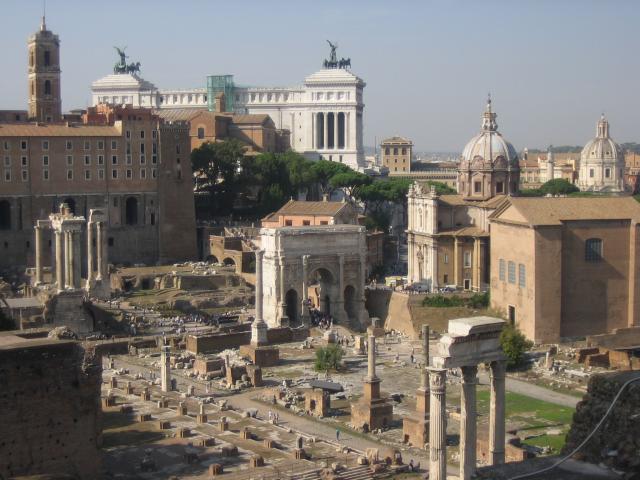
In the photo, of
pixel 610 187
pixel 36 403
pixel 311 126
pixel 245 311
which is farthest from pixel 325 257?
pixel 610 187

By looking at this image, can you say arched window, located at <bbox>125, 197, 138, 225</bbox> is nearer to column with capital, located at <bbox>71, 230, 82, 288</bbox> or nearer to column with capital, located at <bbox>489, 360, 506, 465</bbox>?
column with capital, located at <bbox>71, 230, 82, 288</bbox>

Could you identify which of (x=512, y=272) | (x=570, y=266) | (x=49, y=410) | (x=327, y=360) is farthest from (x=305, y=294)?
(x=49, y=410)

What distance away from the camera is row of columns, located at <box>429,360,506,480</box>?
2277 centimetres

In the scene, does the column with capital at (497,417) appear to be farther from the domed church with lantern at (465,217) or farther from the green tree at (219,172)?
the green tree at (219,172)

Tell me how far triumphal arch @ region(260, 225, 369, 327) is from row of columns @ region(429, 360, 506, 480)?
30.6 m

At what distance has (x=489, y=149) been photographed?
6644 cm

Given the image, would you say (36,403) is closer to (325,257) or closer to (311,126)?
(325,257)

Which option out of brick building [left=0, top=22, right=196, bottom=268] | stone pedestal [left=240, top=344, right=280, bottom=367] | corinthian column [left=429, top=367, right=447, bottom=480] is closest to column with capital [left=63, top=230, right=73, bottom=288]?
brick building [left=0, top=22, right=196, bottom=268]

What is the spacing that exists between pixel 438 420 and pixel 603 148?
98.2 m

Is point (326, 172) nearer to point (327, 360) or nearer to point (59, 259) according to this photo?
point (59, 259)

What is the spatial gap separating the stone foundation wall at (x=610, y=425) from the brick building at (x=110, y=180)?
5043cm

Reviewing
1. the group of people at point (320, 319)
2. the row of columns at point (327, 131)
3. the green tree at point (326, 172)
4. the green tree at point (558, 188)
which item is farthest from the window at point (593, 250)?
the row of columns at point (327, 131)

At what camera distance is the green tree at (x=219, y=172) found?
75.7 m

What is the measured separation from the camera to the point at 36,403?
25.6 meters
